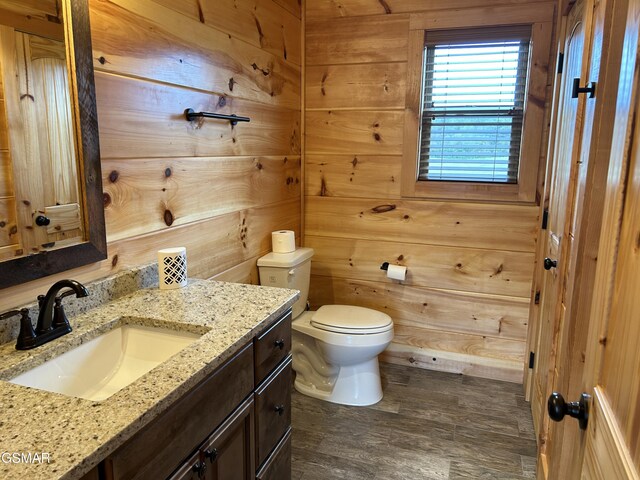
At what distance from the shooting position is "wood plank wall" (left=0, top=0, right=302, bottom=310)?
1544 millimetres

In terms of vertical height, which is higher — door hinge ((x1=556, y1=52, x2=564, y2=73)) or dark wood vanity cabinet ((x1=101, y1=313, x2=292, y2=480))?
door hinge ((x1=556, y1=52, x2=564, y2=73))

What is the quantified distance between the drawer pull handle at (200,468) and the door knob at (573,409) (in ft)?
2.71

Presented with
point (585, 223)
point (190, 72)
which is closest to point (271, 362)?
point (585, 223)

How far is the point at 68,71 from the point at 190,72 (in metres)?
0.60

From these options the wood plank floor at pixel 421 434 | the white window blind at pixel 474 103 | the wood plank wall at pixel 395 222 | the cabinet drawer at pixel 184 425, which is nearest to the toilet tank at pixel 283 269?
the wood plank wall at pixel 395 222

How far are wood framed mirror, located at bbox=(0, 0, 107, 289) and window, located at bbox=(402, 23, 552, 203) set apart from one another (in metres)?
1.87

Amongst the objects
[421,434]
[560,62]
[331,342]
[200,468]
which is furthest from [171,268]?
[560,62]

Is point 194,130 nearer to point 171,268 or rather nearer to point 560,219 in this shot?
point 171,268

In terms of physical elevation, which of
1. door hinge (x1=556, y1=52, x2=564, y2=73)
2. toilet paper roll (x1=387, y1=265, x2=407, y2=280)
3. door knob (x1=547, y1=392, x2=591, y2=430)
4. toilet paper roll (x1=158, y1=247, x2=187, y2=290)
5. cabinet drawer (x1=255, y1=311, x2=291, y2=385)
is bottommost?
toilet paper roll (x1=387, y1=265, x2=407, y2=280)

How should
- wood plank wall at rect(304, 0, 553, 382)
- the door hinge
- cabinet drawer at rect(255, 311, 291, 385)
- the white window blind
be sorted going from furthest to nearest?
1. wood plank wall at rect(304, 0, 553, 382)
2. the white window blind
3. the door hinge
4. cabinet drawer at rect(255, 311, 291, 385)

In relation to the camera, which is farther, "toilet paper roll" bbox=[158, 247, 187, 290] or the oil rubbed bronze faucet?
"toilet paper roll" bbox=[158, 247, 187, 290]

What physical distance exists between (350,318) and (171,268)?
3.97 feet

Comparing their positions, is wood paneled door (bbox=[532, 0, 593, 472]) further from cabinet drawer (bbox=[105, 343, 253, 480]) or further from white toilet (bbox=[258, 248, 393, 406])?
cabinet drawer (bbox=[105, 343, 253, 480])

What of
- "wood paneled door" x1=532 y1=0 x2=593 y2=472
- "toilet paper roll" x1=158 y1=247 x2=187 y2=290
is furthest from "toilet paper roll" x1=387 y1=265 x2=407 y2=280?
"toilet paper roll" x1=158 y1=247 x2=187 y2=290
